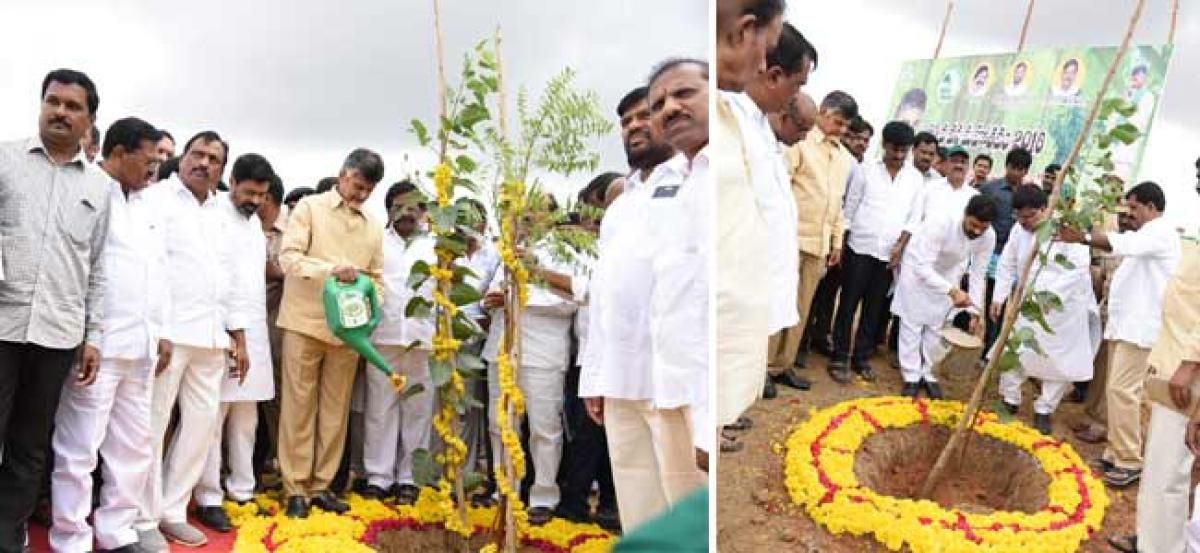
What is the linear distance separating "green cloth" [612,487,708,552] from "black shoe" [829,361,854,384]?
3.09ft

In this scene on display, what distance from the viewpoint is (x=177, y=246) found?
209cm

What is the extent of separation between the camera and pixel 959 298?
1827mm

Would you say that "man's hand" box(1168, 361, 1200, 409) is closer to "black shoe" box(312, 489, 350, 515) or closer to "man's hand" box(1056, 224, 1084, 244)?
"man's hand" box(1056, 224, 1084, 244)

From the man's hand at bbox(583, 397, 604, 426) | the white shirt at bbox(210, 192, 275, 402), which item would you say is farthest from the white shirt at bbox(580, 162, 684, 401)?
the white shirt at bbox(210, 192, 275, 402)

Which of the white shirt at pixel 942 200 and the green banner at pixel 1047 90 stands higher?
the green banner at pixel 1047 90

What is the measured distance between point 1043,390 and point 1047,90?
677 millimetres

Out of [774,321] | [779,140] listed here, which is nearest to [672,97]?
[779,140]

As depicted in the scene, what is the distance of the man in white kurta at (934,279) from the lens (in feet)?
5.32

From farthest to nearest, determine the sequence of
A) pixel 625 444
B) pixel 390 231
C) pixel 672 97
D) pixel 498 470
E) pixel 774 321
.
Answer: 1. pixel 390 231
2. pixel 498 470
3. pixel 625 444
4. pixel 774 321
5. pixel 672 97

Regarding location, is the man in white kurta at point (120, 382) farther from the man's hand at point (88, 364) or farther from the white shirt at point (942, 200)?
the white shirt at point (942, 200)

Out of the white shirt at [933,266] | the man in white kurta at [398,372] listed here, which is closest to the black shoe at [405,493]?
the man in white kurta at [398,372]

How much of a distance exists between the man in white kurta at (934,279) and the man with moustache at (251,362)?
156cm

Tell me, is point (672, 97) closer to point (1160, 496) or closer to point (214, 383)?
point (1160, 496)

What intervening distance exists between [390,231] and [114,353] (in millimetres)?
795
